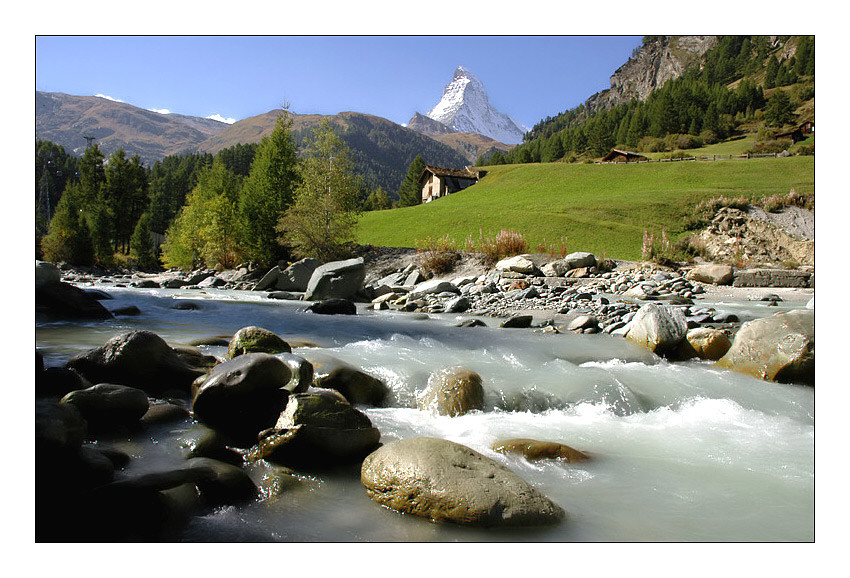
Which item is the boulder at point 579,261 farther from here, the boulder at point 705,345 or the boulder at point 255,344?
the boulder at point 255,344

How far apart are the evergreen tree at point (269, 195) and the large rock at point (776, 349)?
2510cm

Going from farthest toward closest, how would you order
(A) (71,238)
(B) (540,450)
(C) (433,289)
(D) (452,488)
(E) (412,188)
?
(E) (412,188) < (A) (71,238) < (C) (433,289) < (B) (540,450) < (D) (452,488)

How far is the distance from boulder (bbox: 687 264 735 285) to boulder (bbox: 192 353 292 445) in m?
14.1

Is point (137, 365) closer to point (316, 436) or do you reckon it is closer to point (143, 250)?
point (316, 436)

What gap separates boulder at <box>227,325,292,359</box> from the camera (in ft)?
18.3

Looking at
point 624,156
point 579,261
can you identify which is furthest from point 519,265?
point 624,156

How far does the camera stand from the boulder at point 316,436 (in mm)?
3467

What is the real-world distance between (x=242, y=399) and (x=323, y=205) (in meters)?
21.3

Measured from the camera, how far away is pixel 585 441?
412 cm

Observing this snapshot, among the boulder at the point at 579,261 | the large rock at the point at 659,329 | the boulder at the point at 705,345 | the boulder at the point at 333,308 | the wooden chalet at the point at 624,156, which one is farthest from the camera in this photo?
the wooden chalet at the point at 624,156

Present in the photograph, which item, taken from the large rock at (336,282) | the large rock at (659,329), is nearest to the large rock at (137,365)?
the large rock at (659,329)
